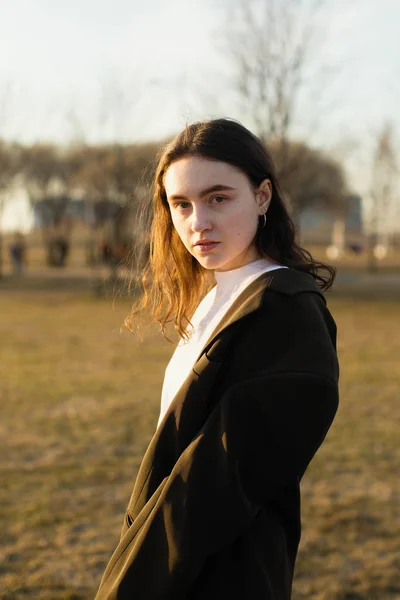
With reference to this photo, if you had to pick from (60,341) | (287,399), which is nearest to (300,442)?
(287,399)

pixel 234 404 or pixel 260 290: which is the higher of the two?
pixel 260 290

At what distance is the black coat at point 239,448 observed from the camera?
1373mm

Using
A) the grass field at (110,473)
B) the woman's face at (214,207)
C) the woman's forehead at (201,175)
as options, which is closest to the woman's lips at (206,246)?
the woman's face at (214,207)

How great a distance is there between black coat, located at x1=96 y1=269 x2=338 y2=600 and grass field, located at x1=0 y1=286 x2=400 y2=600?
3.61 feet

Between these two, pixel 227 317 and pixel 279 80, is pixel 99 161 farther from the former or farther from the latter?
Result: pixel 227 317

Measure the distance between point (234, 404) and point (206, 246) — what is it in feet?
1.29

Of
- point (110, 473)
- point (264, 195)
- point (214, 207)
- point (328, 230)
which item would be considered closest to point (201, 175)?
point (214, 207)

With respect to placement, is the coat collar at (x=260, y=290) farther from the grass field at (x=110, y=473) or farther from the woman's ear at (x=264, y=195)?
the grass field at (x=110, y=473)

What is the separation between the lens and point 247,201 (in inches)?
62.4

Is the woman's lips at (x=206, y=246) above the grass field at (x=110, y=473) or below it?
above

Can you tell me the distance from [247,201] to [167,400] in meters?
0.52

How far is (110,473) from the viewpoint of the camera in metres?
5.27

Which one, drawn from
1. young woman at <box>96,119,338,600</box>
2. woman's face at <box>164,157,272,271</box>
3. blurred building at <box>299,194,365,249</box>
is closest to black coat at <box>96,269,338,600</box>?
young woman at <box>96,119,338,600</box>

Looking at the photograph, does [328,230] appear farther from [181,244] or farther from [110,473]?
[181,244]
